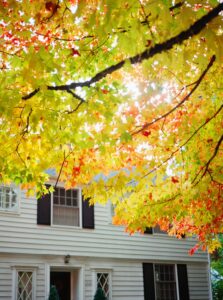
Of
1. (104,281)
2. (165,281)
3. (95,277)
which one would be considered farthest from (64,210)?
(165,281)

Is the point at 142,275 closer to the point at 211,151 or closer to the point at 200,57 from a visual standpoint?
the point at 211,151

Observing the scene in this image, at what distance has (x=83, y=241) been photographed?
15.0 metres

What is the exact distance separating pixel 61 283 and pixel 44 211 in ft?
9.33

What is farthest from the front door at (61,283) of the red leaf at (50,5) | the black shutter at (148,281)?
the red leaf at (50,5)

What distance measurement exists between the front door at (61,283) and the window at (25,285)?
4.36 feet

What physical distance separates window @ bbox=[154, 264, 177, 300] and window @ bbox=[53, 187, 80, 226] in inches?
180

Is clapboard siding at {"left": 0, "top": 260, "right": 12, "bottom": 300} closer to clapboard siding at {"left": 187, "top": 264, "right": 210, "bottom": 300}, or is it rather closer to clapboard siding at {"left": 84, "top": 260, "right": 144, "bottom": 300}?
clapboard siding at {"left": 84, "top": 260, "right": 144, "bottom": 300}

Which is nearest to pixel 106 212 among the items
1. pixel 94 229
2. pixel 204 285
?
pixel 94 229

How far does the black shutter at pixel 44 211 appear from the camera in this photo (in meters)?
14.1

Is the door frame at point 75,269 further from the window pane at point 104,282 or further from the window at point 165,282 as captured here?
the window at point 165,282

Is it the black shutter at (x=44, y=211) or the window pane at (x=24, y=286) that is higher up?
the black shutter at (x=44, y=211)

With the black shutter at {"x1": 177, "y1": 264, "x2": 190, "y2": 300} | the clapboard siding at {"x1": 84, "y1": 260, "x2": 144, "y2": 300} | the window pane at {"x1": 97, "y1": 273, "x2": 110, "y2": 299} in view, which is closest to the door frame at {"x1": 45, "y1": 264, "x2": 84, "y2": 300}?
the clapboard siding at {"x1": 84, "y1": 260, "x2": 144, "y2": 300}

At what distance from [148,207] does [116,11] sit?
5133 mm

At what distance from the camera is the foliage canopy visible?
3848 millimetres
